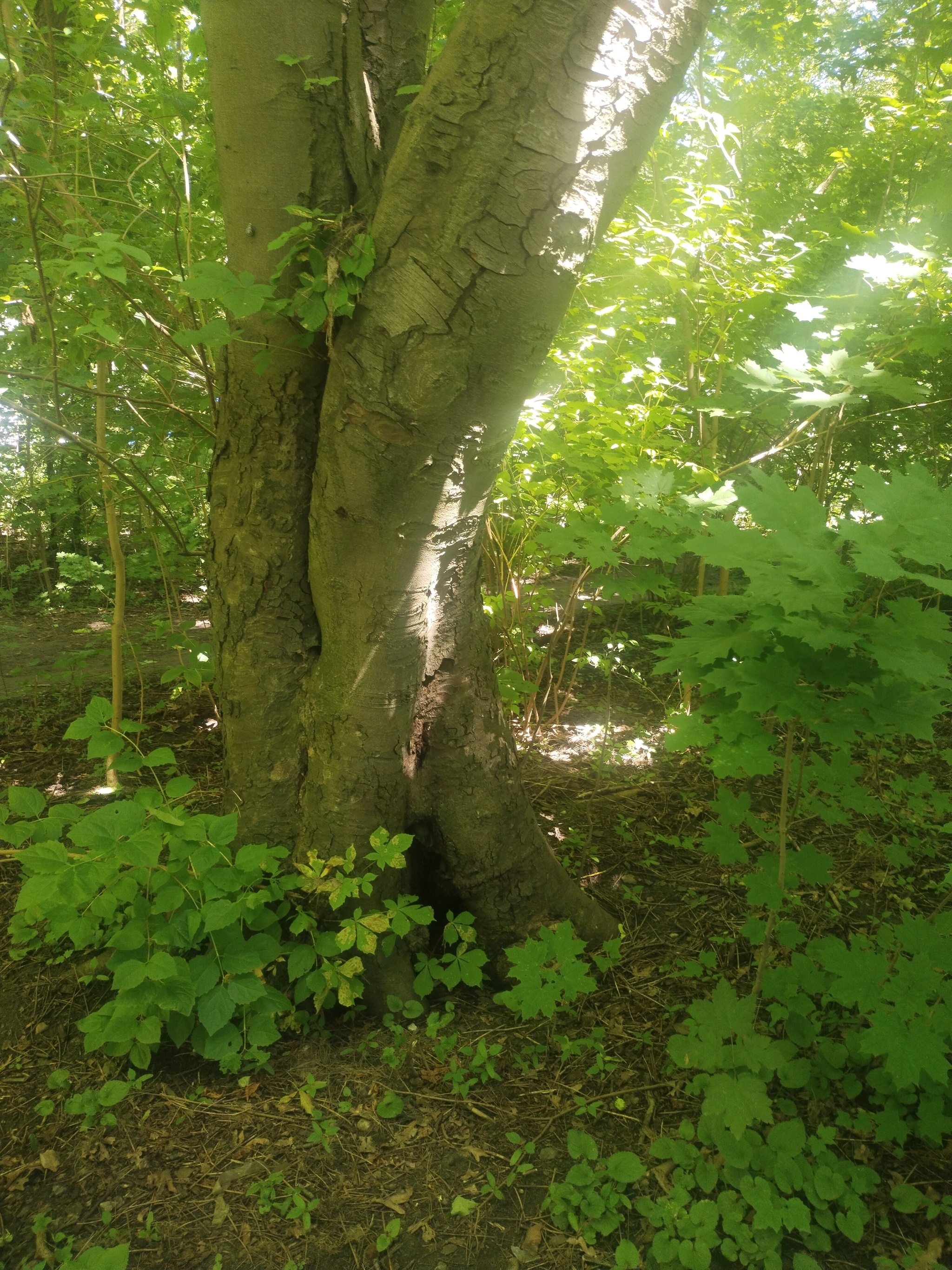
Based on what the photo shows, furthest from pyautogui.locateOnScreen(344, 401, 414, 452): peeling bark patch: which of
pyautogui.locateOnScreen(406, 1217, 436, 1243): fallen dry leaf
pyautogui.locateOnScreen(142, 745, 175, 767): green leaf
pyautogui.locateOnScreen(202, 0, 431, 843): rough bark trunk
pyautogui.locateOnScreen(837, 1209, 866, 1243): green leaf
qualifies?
pyautogui.locateOnScreen(837, 1209, 866, 1243): green leaf

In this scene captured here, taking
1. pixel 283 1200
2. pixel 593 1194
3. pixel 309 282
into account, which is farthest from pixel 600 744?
pixel 309 282

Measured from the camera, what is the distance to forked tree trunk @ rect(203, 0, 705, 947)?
4.32 feet

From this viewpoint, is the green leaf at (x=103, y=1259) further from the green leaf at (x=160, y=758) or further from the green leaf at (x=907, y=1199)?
the green leaf at (x=907, y=1199)

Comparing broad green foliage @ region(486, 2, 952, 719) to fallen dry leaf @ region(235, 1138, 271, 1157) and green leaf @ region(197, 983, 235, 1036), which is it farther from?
fallen dry leaf @ region(235, 1138, 271, 1157)

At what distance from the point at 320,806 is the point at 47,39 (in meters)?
2.59

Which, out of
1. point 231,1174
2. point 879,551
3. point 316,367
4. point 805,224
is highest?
point 805,224

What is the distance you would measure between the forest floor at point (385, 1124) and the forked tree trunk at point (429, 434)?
32 cm

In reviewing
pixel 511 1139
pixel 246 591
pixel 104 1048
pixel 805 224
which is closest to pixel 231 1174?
pixel 104 1048

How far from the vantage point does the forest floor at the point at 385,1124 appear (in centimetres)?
147

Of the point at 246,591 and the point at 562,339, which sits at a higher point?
the point at 562,339

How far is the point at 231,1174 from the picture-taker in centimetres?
160

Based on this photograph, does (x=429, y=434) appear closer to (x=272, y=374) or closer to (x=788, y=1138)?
(x=272, y=374)

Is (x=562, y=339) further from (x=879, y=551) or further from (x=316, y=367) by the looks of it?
(x=879, y=551)

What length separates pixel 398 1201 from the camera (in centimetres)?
156
